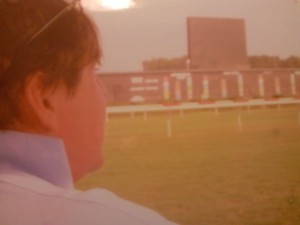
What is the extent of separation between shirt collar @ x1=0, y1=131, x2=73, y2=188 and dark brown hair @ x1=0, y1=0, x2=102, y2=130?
0.16ft

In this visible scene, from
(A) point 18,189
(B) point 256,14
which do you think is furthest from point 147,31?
(A) point 18,189

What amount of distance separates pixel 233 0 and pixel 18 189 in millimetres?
963

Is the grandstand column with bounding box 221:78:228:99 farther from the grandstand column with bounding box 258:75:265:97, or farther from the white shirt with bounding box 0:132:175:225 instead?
the white shirt with bounding box 0:132:175:225

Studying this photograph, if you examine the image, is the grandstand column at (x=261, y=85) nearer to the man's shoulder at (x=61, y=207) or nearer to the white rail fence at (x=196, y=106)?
the white rail fence at (x=196, y=106)

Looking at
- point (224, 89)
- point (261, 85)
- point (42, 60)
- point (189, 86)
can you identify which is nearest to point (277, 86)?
point (261, 85)

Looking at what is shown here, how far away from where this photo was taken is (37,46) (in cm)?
53

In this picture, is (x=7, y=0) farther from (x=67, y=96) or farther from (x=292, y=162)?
(x=292, y=162)

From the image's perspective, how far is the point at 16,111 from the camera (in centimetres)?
52

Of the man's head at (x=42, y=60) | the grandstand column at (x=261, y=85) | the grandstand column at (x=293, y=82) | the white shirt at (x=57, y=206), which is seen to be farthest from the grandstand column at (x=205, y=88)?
the white shirt at (x=57, y=206)

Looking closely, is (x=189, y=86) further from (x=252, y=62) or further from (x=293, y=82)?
(x=293, y=82)

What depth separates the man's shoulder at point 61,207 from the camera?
396mm

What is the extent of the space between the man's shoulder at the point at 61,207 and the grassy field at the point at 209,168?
65 centimetres

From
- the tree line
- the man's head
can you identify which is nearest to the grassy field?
the tree line

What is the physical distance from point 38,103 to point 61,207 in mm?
171
